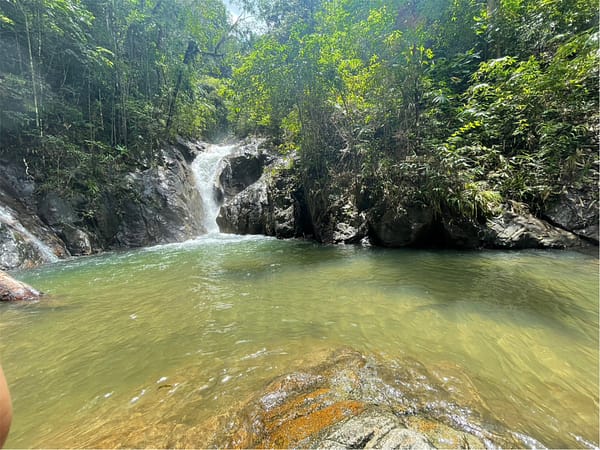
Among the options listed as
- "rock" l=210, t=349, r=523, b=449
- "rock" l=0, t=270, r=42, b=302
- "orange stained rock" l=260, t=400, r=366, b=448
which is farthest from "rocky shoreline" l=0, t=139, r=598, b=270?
"orange stained rock" l=260, t=400, r=366, b=448

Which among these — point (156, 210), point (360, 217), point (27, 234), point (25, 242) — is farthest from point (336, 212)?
point (27, 234)

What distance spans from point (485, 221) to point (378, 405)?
25.9 feet

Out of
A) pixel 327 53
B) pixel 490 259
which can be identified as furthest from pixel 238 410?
pixel 327 53

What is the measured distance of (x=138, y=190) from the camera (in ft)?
46.0

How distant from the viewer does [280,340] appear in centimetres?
355

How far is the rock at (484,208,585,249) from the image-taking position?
25.2 ft

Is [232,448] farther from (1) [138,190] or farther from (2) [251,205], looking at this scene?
(1) [138,190]

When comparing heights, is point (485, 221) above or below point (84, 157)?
below

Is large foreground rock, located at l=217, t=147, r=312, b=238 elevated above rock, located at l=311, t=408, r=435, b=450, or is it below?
above

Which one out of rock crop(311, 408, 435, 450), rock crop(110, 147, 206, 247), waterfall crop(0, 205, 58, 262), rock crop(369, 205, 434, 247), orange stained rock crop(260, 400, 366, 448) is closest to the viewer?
rock crop(311, 408, 435, 450)

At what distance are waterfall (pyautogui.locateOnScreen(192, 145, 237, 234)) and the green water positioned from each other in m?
9.88

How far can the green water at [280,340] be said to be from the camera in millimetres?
2285

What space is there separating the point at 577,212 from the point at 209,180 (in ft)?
56.4

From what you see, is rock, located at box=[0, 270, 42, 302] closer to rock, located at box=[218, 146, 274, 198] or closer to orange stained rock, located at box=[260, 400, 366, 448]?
orange stained rock, located at box=[260, 400, 366, 448]
